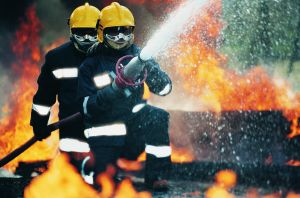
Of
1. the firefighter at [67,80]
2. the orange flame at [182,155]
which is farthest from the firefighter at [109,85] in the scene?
the orange flame at [182,155]

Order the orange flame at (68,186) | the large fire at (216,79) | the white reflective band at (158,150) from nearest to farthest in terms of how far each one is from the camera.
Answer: the orange flame at (68,186)
the white reflective band at (158,150)
the large fire at (216,79)

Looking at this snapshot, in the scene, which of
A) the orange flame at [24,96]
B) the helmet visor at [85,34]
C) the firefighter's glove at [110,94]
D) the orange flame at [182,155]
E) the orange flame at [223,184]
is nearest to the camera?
the firefighter's glove at [110,94]

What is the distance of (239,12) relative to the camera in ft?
35.4

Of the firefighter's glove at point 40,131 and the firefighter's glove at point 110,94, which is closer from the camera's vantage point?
the firefighter's glove at point 110,94

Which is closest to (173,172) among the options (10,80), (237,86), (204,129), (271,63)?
(204,129)

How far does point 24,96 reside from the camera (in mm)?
8906

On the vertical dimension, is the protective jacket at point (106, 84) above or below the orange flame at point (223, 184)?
above

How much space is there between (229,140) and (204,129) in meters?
0.43

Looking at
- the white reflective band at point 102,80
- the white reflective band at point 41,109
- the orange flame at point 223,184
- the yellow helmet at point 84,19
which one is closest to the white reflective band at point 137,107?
the white reflective band at point 102,80

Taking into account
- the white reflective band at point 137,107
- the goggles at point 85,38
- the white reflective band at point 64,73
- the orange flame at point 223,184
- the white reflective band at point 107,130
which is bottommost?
the orange flame at point 223,184

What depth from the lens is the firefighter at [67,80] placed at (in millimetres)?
5102

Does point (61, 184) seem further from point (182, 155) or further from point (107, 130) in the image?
point (182, 155)

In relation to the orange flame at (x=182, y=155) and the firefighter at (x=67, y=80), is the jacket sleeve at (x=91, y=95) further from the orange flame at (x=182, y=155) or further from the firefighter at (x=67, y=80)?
the orange flame at (x=182, y=155)

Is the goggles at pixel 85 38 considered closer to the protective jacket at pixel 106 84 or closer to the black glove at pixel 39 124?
the protective jacket at pixel 106 84
